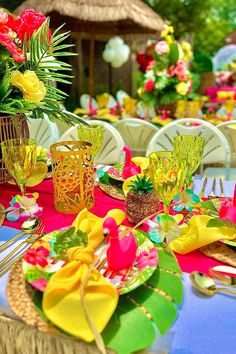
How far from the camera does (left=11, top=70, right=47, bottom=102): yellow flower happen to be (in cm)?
96

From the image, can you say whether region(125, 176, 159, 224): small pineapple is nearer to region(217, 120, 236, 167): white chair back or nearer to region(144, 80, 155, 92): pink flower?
region(217, 120, 236, 167): white chair back

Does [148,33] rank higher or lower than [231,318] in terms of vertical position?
higher

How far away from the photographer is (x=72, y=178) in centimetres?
98

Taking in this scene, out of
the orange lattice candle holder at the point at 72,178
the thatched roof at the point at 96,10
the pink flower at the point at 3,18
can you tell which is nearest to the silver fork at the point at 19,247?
the orange lattice candle holder at the point at 72,178

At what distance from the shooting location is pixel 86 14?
3.88 metres

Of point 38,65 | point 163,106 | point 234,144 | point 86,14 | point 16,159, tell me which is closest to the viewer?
point 16,159

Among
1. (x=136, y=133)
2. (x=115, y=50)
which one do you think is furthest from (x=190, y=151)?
(x=115, y=50)

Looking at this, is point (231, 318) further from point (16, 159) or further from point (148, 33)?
point (148, 33)

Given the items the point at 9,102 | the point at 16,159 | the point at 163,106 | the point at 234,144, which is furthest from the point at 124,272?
the point at 163,106

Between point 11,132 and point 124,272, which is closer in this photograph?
point 124,272

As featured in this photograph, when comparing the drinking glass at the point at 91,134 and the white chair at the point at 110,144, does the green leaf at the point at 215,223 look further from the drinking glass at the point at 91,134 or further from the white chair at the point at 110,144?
the white chair at the point at 110,144

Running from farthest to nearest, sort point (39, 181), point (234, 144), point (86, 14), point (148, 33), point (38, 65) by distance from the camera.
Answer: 1. point (148, 33)
2. point (86, 14)
3. point (234, 144)
4. point (39, 181)
5. point (38, 65)

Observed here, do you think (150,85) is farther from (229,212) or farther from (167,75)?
(229,212)

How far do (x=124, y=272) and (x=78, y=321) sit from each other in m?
0.15
